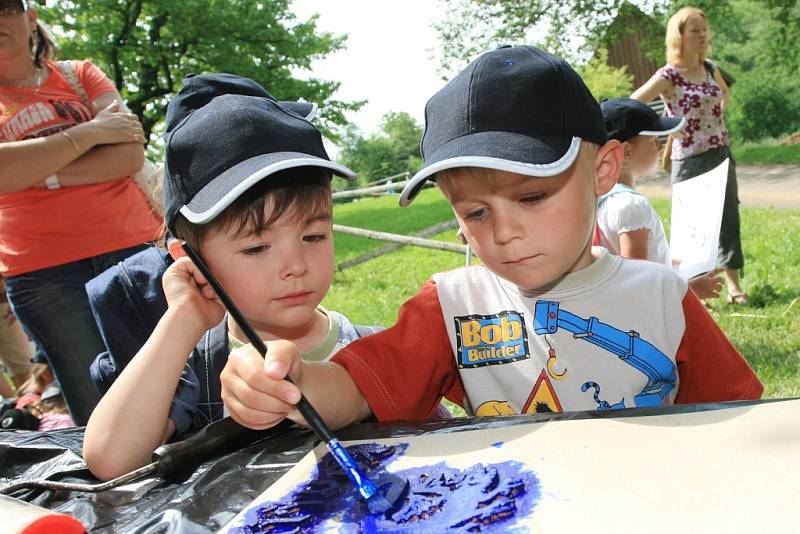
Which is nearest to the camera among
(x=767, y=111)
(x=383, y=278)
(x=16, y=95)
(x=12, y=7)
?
(x=12, y=7)

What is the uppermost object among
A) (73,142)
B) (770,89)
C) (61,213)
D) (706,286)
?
(770,89)

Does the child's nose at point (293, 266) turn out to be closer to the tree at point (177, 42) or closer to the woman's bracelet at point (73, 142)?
the woman's bracelet at point (73, 142)

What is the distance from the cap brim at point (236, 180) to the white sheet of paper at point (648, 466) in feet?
1.68

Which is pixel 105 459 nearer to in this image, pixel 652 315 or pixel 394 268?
pixel 652 315

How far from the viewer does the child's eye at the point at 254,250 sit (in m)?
1.39

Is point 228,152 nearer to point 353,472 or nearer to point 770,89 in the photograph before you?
point 353,472

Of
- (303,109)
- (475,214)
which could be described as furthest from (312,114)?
(475,214)

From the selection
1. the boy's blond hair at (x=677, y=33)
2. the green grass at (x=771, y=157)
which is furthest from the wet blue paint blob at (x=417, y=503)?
the green grass at (x=771, y=157)

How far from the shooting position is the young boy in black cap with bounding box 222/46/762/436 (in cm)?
122

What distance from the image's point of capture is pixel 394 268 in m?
8.96

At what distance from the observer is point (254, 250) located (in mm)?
1394

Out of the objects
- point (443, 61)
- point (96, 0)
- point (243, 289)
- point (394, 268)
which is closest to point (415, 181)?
point (243, 289)

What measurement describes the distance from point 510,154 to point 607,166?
0.31 metres

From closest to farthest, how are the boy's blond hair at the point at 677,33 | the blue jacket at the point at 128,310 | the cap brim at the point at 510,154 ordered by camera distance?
1. the cap brim at the point at 510,154
2. the blue jacket at the point at 128,310
3. the boy's blond hair at the point at 677,33
